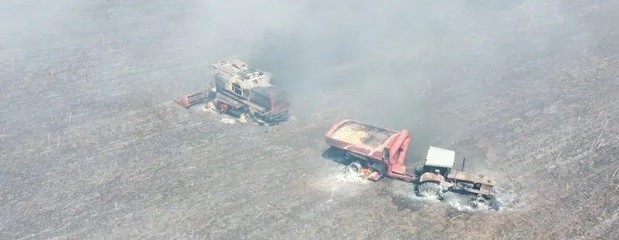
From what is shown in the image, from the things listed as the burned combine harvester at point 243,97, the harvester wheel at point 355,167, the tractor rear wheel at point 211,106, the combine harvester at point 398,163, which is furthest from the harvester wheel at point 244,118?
the harvester wheel at point 355,167

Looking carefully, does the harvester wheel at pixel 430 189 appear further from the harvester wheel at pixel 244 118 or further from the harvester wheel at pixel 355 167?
the harvester wheel at pixel 244 118

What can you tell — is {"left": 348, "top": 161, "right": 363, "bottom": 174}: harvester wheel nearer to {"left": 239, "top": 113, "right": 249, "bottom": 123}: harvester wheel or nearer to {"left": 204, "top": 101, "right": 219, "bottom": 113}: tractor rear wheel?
Result: {"left": 239, "top": 113, "right": 249, "bottom": 123}: harvester wheel

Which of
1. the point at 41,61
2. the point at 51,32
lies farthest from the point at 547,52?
the point at 51,32

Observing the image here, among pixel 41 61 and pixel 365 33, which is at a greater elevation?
pixel 365 33

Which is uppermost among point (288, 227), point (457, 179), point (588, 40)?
point (588, 40)

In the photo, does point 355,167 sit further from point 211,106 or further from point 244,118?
point 211,106

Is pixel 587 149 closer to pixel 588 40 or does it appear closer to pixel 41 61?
pixel 588 40

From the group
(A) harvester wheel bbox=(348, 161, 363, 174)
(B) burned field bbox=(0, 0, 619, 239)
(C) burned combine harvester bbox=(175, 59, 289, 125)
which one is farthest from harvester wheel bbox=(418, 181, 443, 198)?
(C) burned combine harvester bbox=(175, 59, 289, 125)
